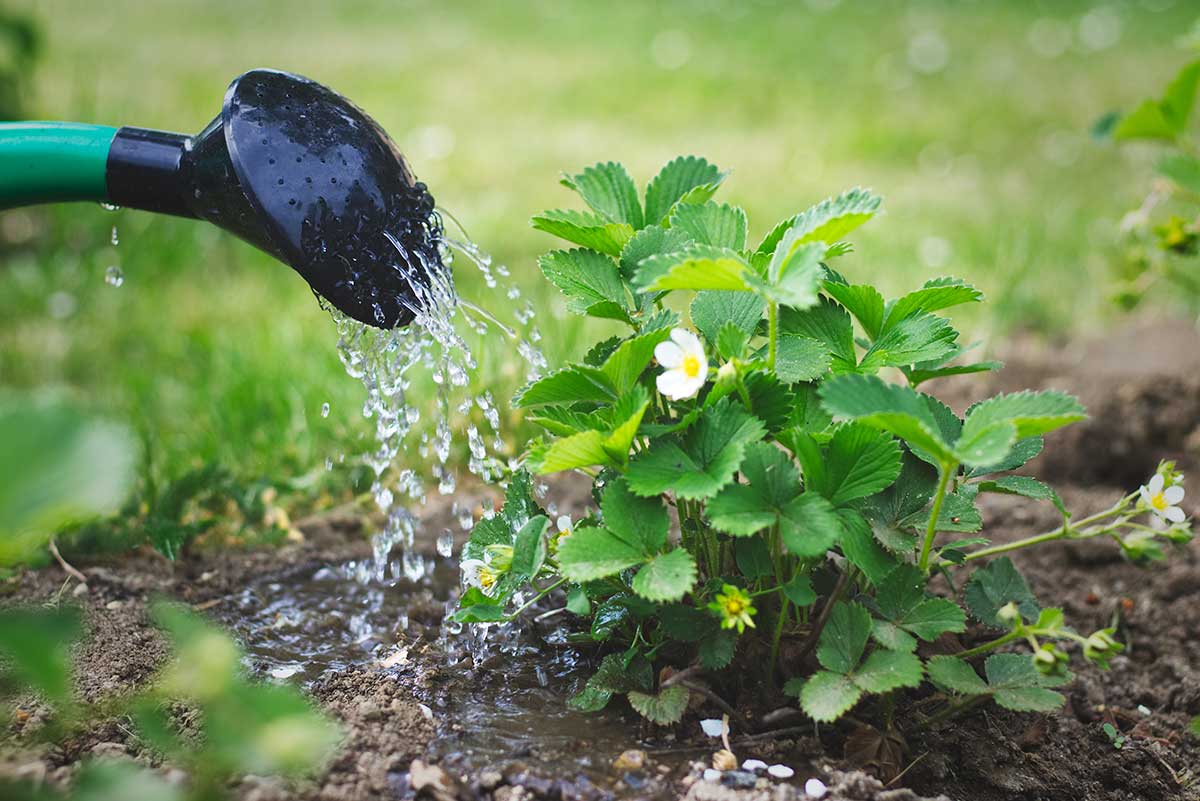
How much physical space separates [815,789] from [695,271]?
586 mm

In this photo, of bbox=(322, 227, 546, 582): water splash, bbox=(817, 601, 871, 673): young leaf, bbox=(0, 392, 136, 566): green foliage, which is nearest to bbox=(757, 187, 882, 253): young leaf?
bbox=(817, 601, 871, 673): young leaf

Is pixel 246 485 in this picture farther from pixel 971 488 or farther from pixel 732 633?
pixel 971 488

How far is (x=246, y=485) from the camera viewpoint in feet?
7.11

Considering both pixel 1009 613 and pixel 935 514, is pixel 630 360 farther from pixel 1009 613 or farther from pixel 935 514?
pixel 1009 613

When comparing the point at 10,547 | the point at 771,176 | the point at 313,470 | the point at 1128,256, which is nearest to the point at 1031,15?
the point at 771,176

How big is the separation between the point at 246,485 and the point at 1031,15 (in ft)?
21.7

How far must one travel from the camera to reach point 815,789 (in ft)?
4.04

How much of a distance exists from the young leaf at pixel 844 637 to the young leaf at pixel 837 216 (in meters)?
0.42

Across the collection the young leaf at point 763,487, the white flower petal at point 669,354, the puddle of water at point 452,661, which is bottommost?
the puddle of water at point 452,661

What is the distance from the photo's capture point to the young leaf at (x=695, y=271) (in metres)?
1.15

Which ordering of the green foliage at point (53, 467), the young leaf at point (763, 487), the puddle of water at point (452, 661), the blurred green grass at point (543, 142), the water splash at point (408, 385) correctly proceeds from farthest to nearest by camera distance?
1. the blurred green grass at point (543, 142)
2. the water splash at point (408, 385)
3. the puddle of water at point (452, 661)
4. the young leaf at point (763, 487)
5. the green foliage at point (53, 467)

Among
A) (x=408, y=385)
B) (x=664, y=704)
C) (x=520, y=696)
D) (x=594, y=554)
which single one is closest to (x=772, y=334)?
(x=594, y=554)

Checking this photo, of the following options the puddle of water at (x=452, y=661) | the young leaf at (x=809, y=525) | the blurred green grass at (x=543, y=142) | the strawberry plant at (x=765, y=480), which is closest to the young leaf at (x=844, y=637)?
the strawberry plant at (x=765, y=480)

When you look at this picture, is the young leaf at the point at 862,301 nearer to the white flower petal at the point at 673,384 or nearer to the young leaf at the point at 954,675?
the white flower petal at the point at 673,384
